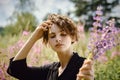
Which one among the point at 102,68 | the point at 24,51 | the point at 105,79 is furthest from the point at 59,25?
the point at 102,68

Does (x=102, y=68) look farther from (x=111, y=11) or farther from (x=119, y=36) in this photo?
(x=111, y=11)

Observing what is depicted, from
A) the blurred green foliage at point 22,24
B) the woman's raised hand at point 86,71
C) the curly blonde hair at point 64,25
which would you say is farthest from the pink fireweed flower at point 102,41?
the blurred green foliage at point 22,24

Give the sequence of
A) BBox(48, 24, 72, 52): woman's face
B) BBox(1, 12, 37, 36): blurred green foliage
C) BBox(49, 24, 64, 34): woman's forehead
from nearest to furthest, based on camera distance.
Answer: BBox(48, 24, 72, 52): woman's face
BBox(49, 24, 64, 34): woman's forehead
BBox(1, 12, 37, 36): blurred green foliage

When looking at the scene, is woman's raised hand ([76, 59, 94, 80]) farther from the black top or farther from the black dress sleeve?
the black dress sleeve

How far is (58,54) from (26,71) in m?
0.41

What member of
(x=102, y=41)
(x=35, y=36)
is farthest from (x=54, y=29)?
(x=102, y=41)

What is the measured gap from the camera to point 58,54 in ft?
9.77

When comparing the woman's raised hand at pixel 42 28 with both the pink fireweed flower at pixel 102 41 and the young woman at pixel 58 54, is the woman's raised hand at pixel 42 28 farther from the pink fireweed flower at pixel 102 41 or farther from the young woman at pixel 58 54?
the pink fireweed flower at pixel 102 41

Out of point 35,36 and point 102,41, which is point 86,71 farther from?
point 35,36

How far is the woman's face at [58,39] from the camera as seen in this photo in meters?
2.84

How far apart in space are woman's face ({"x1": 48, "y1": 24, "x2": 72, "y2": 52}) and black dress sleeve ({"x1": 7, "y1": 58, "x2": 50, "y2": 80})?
0.36 m

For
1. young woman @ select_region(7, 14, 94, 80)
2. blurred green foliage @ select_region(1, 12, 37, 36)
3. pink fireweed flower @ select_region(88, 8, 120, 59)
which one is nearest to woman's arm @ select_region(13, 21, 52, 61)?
young woman @ select_region(7, 14, 94, 80)

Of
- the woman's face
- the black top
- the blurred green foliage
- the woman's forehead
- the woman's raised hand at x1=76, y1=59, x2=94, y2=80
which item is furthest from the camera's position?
the blurred green foliage

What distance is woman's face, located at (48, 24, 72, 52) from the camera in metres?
2.84
